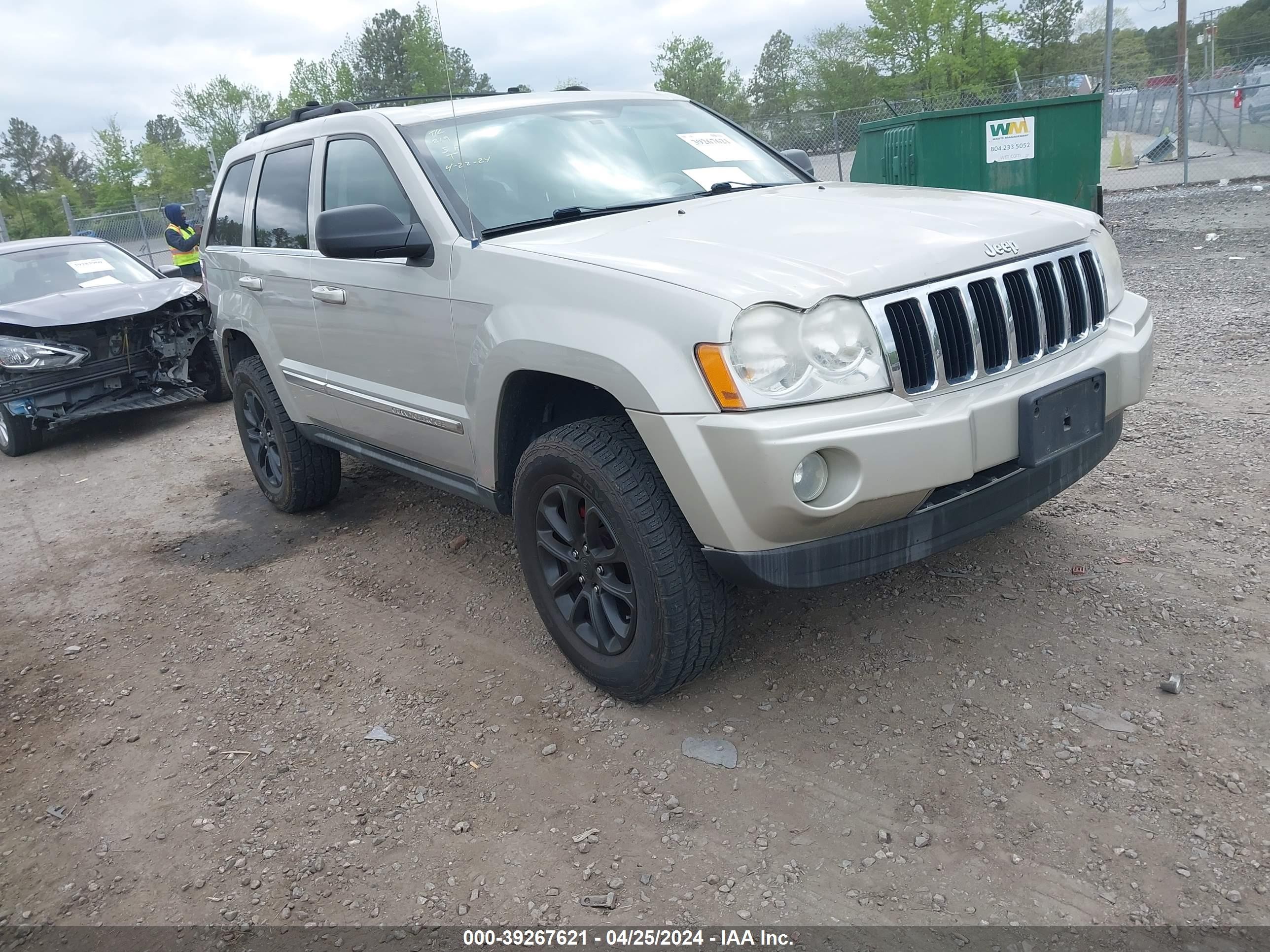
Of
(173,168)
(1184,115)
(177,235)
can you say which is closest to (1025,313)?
(177,235)

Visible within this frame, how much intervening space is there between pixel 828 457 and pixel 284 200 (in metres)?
3.13

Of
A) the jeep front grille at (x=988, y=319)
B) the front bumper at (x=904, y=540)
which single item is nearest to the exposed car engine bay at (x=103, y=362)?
the front bumper at (x=904, y=540)

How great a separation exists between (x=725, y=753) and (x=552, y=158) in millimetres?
2236

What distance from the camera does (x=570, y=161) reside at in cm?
371

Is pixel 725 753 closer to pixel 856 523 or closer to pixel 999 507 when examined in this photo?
pixel 856 523

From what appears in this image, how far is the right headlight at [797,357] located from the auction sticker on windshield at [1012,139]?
30.5 ft

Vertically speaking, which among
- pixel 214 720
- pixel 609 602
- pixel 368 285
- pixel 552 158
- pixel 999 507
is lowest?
pixel 214 720

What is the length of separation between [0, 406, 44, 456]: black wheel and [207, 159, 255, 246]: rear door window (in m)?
3.44

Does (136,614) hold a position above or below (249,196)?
below

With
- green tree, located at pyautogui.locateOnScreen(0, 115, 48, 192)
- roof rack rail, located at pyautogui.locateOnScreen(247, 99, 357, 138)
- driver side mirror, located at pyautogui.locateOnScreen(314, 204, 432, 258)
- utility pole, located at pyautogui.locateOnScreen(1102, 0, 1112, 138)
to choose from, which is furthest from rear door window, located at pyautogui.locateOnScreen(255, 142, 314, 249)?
green tree, located at pyautogui.locateOnScreen(0, 115, 48, 192)

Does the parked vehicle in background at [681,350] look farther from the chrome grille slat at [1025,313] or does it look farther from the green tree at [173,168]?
the green tree at [173,168]

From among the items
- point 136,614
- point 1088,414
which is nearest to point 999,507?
point 1088,414

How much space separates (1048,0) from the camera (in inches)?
1821

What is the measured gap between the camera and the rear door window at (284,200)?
433 centimetres
